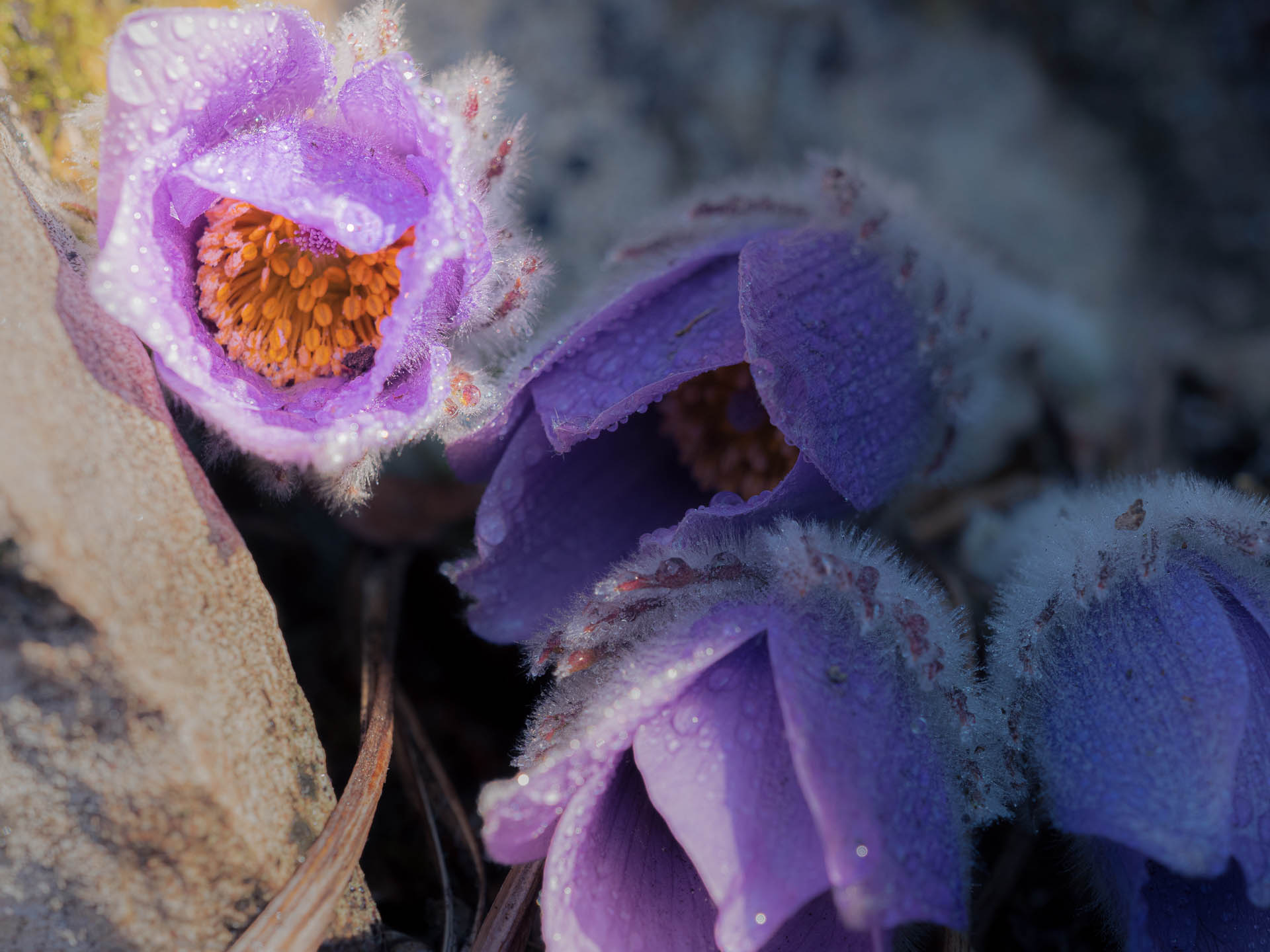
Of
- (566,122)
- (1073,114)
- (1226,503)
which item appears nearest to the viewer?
(1226,503)

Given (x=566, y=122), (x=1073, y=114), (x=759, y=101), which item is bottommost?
(x=1073, y=114)

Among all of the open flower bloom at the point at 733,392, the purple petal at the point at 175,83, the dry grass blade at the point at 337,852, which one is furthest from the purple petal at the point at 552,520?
the purple petal at the point at 175,83

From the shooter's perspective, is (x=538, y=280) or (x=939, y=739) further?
(x=538, y=280)

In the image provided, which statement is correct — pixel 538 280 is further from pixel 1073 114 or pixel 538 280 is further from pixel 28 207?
pixel 1073 114

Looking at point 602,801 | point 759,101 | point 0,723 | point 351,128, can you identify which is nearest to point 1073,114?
point 759,101

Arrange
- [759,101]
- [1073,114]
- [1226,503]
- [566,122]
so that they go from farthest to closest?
[1073,114]
[759,101]
[566,122]
[1226,503]

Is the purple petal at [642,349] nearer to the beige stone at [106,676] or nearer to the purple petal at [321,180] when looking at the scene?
the purple petal at [321,180]

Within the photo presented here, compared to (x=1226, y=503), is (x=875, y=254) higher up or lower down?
higher up
